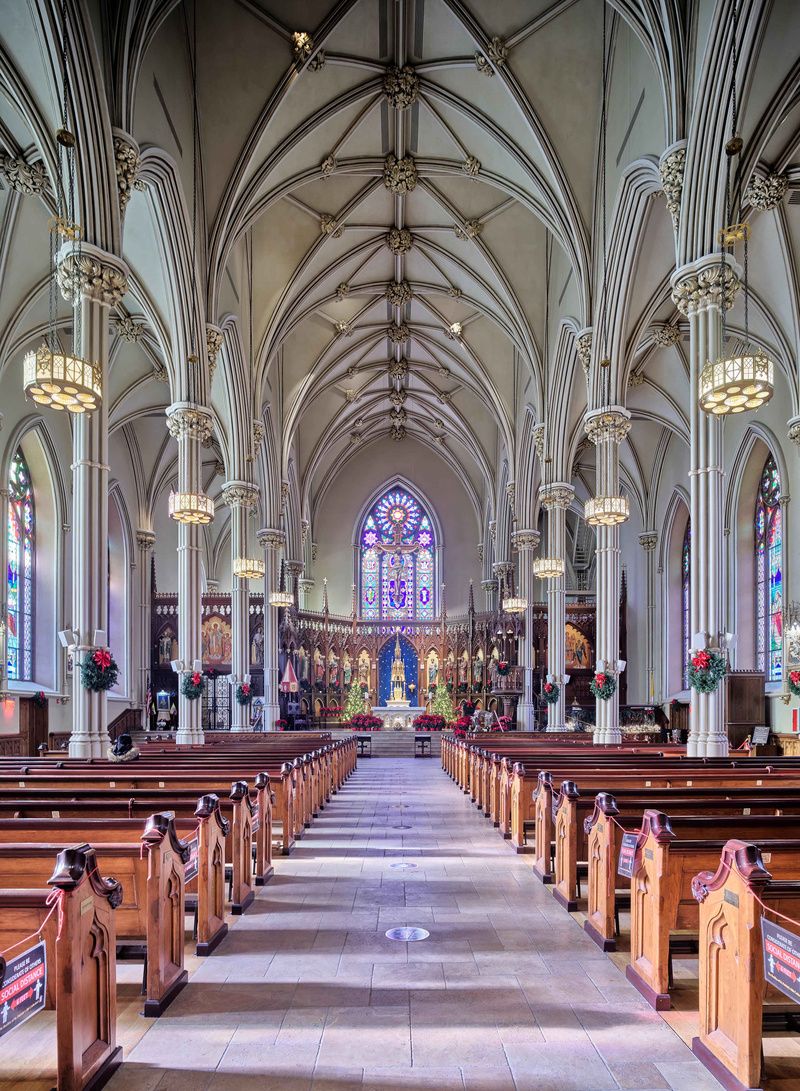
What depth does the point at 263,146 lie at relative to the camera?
794 inches

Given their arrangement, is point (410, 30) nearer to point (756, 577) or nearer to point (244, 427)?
point (244, 427)

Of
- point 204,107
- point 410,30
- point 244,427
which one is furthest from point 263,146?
point 244,427

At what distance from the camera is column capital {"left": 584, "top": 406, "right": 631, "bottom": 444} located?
2028 cm

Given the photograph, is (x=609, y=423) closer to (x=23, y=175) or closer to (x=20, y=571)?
(x=23, y=175)

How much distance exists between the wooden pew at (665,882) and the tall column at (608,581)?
1463 cm

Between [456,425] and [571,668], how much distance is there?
13.1 m

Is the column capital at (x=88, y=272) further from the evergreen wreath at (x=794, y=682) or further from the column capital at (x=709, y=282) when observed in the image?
the evergreen wreath at (x=794, y=682)

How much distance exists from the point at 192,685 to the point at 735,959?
54.2 feet

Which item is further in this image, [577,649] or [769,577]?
[577,649]

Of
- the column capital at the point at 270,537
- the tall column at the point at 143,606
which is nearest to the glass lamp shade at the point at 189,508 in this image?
the column capital at the point at 270,537

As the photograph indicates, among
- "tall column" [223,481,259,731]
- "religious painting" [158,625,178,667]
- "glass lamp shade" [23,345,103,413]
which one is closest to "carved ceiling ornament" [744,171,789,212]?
"glass lamp shade" [23,345,103,413]

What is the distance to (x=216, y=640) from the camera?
34375 mm

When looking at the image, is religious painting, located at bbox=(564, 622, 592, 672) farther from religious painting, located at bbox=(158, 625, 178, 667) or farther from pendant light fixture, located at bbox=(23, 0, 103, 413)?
pendant light fixture, located at bbox=(23, 0, 103, 413)

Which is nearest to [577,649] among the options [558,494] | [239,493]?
[558,494]
